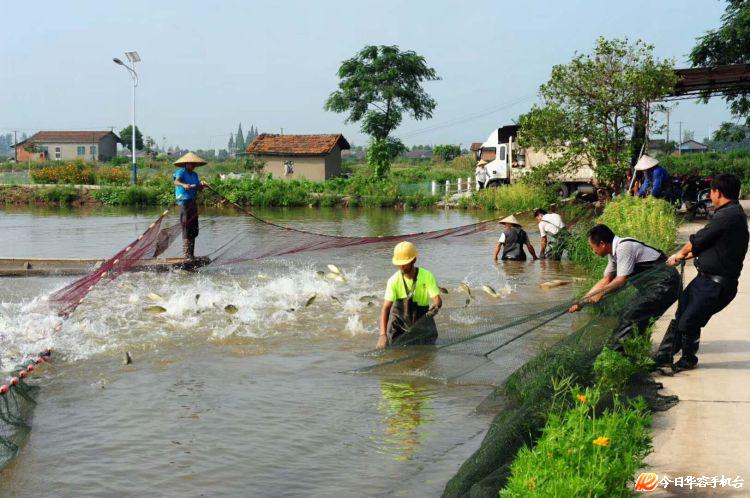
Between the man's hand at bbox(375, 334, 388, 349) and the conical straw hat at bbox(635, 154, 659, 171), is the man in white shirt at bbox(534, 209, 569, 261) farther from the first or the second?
the man's hand at bbox(375, 334, 388, 349)

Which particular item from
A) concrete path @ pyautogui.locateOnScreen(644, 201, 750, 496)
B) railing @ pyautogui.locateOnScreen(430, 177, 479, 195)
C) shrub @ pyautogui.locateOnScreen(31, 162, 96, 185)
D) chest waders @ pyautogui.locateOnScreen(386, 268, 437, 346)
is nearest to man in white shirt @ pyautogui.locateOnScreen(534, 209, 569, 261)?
concrete path @ pyautogui.locateOnScreen(644, 201, 750, 496)

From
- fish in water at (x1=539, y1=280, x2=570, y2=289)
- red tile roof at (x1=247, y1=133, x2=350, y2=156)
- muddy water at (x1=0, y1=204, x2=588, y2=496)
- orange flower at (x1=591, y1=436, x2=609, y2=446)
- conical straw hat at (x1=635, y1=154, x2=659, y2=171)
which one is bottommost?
muddy water at (x1=0, y1=204, x2=588, y2=496)

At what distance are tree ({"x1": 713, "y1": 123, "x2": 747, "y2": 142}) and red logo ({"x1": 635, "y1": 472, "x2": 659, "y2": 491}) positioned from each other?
25.1 meters

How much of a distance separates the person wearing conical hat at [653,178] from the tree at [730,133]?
45.3 ft

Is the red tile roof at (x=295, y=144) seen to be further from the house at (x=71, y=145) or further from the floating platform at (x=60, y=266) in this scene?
the house at (x=71, y=145)

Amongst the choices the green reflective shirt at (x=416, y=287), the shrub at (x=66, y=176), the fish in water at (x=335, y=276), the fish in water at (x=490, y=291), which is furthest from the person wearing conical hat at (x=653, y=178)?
the shrub at (x=66, y=176)

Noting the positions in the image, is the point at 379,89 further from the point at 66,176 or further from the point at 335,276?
the point at 335,276

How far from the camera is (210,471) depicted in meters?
5.06

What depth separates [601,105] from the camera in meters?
18.2

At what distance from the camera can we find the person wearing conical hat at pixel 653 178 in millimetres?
13438

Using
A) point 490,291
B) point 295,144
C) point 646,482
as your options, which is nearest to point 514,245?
point 490,291

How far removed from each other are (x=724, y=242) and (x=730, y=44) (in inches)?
768

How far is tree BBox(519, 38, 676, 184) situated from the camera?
1792 centimetres

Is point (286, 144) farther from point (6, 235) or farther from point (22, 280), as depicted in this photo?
point (22, 280)
